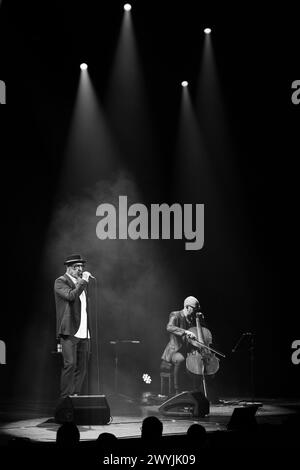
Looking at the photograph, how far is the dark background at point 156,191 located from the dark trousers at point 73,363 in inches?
101

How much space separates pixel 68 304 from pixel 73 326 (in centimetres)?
25

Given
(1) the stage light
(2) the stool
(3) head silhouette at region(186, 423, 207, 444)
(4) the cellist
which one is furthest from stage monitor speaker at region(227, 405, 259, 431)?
(1) the stage light

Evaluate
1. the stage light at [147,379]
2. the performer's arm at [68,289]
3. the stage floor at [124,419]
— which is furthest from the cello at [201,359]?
the performer's arm at [68,289]

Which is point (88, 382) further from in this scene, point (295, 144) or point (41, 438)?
point (295, 144)

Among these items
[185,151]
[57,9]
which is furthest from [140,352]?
[57,9]

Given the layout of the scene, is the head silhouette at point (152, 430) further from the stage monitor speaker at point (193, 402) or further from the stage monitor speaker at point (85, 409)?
the stage monitor speaker at point (193, 402)

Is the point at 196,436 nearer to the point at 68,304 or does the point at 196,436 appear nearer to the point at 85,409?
the point at 85,409

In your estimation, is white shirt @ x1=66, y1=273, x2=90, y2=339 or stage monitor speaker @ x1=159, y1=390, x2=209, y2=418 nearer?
white shirt @ x1=66, y1=273, x2=90, y2=339

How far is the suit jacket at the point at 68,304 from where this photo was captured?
746 cm

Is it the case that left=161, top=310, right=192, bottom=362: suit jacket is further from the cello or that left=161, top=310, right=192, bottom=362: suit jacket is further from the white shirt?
the white shirt

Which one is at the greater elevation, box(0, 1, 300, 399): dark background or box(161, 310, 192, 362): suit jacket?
box(0, 1, 300, 399): dark background

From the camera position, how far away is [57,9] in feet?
33.4

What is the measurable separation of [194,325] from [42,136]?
3.63m

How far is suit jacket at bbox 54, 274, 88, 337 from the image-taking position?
24.5 feet
